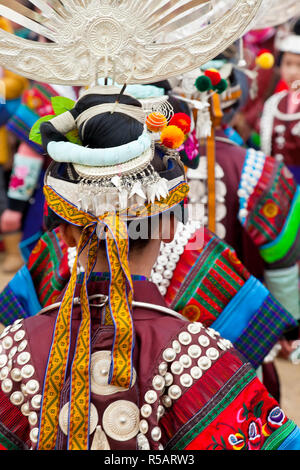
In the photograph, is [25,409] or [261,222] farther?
[261,222]

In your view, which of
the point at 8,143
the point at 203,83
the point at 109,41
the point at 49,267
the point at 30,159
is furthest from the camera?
the point at 8,143

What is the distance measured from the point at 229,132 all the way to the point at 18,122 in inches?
48.6

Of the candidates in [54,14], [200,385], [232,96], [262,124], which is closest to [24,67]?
[54,14]

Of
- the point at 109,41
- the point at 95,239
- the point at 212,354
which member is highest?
the point at 109,41

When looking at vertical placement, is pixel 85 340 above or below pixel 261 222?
above

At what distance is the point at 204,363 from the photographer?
137 cm

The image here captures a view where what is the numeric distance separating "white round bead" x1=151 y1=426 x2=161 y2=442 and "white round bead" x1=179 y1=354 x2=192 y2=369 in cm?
13

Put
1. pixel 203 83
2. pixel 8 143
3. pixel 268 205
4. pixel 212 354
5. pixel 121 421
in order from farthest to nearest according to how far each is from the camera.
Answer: pixel 8 143, pixel 268 205, pixel 203 83, pixel 212 354, pixel 121 421

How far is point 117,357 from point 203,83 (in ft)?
3.87

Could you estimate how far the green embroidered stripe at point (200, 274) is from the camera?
1.93 meters

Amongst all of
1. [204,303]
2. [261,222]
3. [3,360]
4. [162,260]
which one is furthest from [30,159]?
[3,360]

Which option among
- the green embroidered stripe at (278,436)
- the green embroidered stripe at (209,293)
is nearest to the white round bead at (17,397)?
the green embroidered stripe at (278,436)

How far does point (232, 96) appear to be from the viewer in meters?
2.90

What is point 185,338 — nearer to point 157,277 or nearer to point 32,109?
point 157,277
